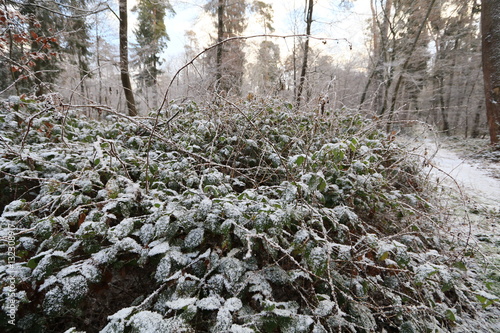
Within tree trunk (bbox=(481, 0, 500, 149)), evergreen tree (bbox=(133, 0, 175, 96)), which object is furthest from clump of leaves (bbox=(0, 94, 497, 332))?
evergreen tree (bbox=(133, 0, 175, 96))

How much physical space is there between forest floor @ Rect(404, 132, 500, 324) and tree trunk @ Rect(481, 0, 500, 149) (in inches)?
42.7

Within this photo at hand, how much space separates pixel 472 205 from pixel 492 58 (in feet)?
17.5

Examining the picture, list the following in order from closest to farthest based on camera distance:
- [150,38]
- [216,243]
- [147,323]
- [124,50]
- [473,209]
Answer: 1. [147,323]
2. [216,243]
3. [473,209]
4. [124,50]
5. [150,38]

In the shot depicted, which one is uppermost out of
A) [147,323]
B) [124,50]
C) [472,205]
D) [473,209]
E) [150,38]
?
[150,38]

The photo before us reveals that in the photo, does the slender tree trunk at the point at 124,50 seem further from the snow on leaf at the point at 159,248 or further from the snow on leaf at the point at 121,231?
the snow on leaf at the point at 159,248

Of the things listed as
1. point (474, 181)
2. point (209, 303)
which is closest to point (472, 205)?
point (474, 181)

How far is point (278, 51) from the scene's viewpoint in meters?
13.4

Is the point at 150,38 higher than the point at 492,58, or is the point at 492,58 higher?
the point at 150,38

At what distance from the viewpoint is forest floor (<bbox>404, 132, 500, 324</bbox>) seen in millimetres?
1733

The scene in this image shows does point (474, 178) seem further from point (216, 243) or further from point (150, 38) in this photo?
point (150, 38)

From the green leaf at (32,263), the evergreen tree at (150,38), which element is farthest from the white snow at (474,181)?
the evergreen tree at (150,38)

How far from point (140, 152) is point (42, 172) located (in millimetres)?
777

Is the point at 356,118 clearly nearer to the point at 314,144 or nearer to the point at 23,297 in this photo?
the point at 314,144

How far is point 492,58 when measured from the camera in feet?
17.2
